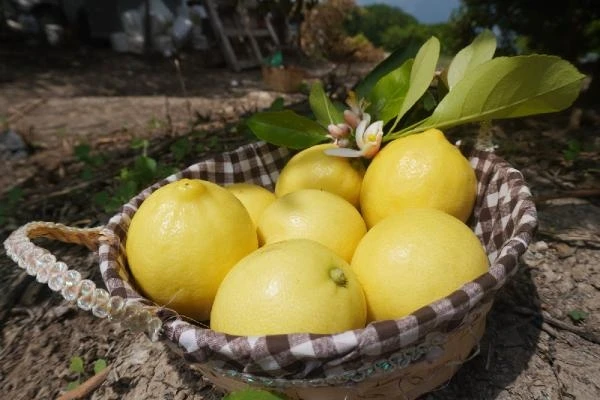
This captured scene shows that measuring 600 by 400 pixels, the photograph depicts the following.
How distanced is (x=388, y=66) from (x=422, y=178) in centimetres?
61

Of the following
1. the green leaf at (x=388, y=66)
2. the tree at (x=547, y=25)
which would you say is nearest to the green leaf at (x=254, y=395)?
the green leaf at (x=388, y=66)

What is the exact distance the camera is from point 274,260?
81 centimetres

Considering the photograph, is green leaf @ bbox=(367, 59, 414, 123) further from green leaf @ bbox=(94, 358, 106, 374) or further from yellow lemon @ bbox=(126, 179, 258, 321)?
green leaf @ bbox=(94, 358, 106, 374)

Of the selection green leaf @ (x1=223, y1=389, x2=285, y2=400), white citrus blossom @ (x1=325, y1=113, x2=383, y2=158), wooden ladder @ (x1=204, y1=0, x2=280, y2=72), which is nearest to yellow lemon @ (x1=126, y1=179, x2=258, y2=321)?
green leaf @ (x1=223, y1=389, x2=285, y2=400)

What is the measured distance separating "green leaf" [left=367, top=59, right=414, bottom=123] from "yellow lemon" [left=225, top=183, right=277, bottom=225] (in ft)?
1.22

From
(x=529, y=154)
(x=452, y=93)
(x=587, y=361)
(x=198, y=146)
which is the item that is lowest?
(x=587, y=361)

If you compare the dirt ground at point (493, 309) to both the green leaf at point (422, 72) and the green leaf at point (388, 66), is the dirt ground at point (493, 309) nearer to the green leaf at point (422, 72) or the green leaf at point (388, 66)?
the green leaf at point (422, 72)

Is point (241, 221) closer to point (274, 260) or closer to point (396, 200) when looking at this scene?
point (274, 260)

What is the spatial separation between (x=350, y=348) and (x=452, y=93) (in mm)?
714

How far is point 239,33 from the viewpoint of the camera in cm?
696

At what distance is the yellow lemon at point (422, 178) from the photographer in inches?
39.9

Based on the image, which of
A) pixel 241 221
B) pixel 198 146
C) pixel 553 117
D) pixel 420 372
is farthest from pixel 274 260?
pixel 553 117

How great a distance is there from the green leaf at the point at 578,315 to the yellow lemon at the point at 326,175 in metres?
0.63

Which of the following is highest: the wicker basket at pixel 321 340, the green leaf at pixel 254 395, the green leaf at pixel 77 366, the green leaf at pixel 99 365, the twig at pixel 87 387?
the wicker basket at pixel 321 340
